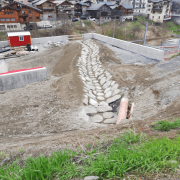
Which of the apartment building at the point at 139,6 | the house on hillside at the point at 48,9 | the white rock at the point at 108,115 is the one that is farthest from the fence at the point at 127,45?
the apartment building at the point at 139,6

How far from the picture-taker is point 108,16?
157 ft

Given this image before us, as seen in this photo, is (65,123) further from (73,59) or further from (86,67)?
(73,59)

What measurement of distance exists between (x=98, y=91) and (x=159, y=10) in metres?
61.0

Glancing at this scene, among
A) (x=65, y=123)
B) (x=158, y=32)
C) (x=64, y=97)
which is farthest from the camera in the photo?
(x=158, y=32)

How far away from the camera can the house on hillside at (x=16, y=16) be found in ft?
113

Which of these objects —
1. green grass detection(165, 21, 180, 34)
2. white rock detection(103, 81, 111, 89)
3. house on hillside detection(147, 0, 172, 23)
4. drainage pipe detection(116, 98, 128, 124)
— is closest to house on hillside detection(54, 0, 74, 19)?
house on hillside detection(147, 0, 172, 23)

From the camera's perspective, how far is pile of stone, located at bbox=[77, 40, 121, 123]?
777 centimetres

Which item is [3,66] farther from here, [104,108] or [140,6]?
[140,6]

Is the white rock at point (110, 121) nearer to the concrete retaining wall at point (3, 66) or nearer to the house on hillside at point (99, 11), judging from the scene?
the concrete retaining wall at point (3, 66)

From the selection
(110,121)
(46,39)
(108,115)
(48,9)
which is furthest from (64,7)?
(110,121)

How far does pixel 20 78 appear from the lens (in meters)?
10.3

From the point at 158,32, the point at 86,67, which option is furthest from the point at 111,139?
the point at 158,32

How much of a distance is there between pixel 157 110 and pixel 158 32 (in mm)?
50800

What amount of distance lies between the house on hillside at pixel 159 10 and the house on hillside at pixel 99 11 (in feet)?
71.1
